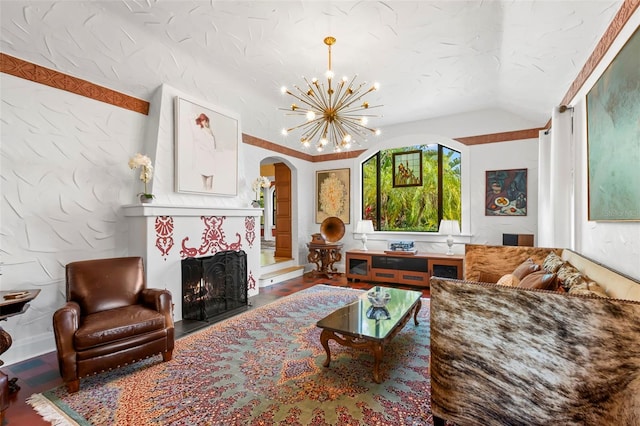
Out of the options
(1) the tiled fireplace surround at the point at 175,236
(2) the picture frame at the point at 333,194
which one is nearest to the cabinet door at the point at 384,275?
(2) the picture frame at the point at 333,194

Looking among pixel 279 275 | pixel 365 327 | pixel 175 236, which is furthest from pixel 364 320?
pixel 279 275

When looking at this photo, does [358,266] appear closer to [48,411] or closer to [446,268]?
[446,268]

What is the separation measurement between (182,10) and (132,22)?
0.55m

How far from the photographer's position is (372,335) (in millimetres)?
2170

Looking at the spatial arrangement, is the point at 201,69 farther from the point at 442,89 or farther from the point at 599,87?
the point at 599,87

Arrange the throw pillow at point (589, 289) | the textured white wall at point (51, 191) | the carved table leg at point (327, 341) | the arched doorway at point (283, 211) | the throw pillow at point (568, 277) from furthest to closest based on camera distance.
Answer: the arched doorway at point (283, 211), the textured white wall at point (51, 191), the carved table leg at point (327, 341), the throw pillow at point (568, 277), the throw pillow at point (589, 289)

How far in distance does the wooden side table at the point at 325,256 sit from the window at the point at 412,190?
0.99 meters

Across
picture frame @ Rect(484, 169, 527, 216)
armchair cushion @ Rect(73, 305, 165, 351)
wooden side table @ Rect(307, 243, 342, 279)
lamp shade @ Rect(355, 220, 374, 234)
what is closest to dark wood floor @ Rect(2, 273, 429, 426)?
armchair cushion @ Rect(73, 305, 165, 351)

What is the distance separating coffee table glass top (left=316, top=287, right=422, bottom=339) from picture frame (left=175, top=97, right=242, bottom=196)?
100 inches

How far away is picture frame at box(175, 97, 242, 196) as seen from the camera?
12.1ft

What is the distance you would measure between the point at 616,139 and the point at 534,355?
1.69 meters

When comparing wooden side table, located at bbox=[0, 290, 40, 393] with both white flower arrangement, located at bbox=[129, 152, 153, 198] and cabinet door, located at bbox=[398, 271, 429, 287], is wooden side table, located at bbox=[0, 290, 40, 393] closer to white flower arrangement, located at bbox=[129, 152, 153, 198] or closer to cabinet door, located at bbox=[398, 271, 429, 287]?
white flower arrangement, located at bbox=[129, 152, 153, 198]

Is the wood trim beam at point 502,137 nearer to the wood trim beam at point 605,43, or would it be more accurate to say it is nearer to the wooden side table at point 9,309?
the wood trim beam at point 605,43

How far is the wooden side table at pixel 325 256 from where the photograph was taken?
19.5 ft
